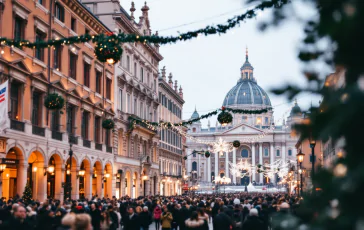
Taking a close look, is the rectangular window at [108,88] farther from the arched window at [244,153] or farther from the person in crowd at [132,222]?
the arched window at [244,153]

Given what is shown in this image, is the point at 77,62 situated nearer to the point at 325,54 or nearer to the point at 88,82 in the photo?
the point at 88,82

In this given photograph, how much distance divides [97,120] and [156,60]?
24602 millimetres

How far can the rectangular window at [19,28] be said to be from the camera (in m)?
30.4

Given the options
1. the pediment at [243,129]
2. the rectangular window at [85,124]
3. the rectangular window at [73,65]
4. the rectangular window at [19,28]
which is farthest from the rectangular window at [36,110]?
the pediment at [243,129]

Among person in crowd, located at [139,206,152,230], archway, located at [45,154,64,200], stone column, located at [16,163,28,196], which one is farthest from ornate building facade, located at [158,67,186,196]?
person in crowd, located at [139,206,152,230]

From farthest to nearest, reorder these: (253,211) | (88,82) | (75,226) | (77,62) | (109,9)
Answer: (109,9)
(88,82)
(77,62)
(253,211)
(75,226)

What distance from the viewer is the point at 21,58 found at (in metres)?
30.3

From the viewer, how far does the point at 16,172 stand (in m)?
32.0

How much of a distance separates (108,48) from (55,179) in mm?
20708

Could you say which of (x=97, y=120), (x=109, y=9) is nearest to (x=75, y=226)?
(x=97, y=120)

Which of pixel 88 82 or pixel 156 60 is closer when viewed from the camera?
pixel 88 82

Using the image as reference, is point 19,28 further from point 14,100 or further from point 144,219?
point 144,219

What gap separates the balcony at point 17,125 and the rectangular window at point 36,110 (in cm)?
248

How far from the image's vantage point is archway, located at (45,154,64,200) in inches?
1406
